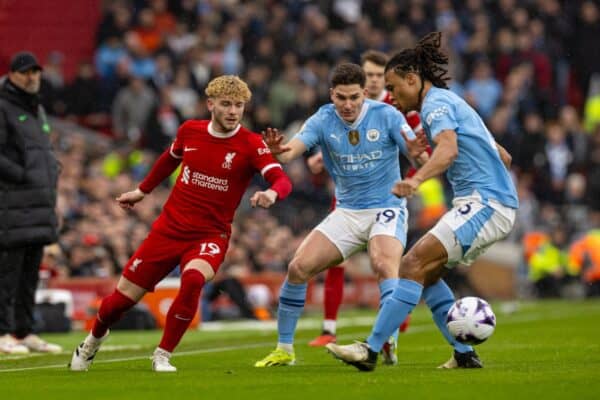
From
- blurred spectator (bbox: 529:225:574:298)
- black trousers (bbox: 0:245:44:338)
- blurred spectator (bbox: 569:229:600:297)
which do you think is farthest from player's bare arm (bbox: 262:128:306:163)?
Answer: blurred spectator (bbox: 529:225:574:298)

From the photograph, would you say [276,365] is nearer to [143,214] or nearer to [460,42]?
[143,214]

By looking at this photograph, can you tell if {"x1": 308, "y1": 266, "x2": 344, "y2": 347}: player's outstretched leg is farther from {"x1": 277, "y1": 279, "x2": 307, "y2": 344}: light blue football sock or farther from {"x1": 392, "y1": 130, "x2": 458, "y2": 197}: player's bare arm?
{"x1": 392, "y1": 130, "x2": 458, "y2": 197}: player's bare arm

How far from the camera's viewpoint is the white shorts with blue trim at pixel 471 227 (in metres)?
9.99

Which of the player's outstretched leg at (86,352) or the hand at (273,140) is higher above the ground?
the hand at (273,140)

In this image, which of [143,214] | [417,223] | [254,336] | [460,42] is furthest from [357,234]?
[460,42]

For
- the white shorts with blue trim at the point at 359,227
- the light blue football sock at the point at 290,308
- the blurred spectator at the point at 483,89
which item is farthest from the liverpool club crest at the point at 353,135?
the blurred spectator at the point at 483,89

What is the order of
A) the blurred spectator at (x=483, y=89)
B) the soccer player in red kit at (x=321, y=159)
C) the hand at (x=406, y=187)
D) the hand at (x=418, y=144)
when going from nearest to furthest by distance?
the hand at (x=406, y=187), the hand at (x=418, y=144), the soccer player in red kit at (x=321, y=159), the blurred spectator at (x=483, y=89)

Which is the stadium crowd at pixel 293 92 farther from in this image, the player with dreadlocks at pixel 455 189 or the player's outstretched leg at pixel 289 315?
the player with dreadlocks at pixel 455 189

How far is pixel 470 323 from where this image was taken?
10227 mm

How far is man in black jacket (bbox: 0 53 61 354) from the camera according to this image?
13.5m

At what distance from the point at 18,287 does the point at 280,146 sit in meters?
4.03

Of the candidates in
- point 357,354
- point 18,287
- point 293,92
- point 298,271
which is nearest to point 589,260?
point 293,92

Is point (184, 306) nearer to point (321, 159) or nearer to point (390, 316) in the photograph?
point (390, 316)

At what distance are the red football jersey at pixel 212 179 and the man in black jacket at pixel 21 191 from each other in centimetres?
311
